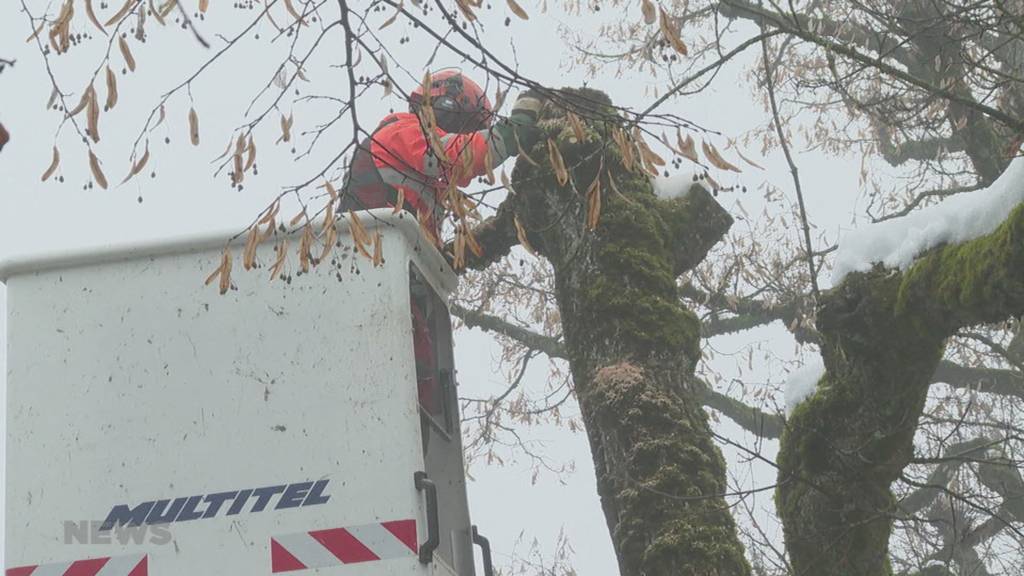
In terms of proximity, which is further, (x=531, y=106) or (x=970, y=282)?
(x=531, y=106)

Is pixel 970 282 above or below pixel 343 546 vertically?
above

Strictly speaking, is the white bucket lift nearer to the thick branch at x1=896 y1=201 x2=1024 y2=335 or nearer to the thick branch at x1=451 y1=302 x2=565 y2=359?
the thick branch at x1=896 y1=201 x2=1024 y2=335

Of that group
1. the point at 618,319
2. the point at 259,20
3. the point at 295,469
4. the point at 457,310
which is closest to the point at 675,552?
the point at 618,319

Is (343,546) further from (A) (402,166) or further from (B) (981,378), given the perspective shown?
(B) (981,378)

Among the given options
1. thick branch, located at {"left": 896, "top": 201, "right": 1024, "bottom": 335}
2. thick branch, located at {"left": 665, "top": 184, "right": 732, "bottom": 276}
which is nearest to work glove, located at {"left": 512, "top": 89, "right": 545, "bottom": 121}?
thick branch, located at {"left": 665, "top": 184, "right": 732, "bottom": 276}

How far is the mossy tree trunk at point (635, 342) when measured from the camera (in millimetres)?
4539

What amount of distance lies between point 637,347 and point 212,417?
149 cm

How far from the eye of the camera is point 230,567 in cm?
400

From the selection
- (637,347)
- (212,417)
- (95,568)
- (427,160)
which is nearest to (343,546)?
(212,417)

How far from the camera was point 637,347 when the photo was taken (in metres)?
4.93

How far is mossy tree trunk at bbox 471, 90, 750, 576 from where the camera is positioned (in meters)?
4.54

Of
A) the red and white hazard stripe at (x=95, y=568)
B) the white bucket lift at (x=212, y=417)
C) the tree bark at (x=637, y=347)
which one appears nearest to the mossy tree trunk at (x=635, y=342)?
the tree bark at (x=637, y=347)

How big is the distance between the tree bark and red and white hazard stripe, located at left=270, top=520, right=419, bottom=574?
2.72ft

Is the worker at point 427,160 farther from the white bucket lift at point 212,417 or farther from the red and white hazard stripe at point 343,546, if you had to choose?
the red and white hazard stripe at point 343,546
